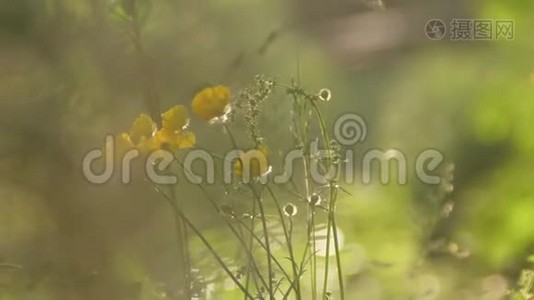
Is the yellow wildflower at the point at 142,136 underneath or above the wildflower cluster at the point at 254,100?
underneath

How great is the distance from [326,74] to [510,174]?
290 millimetres

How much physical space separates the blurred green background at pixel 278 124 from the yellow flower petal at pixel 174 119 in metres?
0.01

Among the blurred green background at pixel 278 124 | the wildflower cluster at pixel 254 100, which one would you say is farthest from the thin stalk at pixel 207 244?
the wildflower cluster at pixel 254 100

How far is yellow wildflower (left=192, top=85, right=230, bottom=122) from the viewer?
0.97 meters

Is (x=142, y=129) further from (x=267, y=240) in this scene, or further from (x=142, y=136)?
(x=267, y=240)

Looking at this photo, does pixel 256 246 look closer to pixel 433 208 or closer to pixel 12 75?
pixel 433 208

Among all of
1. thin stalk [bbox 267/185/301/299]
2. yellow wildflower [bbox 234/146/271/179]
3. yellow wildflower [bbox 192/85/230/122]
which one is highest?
yellow wildflower [bbox 192/85/230/122]

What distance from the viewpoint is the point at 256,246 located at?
99 cm

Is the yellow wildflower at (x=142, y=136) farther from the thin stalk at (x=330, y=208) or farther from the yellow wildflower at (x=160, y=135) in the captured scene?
the thin stalk at (x=330, y=208)

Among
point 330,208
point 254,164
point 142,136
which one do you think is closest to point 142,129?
point 142,136

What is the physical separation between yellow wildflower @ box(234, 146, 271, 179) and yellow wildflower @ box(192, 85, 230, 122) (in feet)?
0.19

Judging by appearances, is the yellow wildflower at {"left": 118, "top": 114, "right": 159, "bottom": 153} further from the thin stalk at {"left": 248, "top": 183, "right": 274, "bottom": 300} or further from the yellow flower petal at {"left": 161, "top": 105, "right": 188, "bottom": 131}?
the thin stalk at {"left": 248, "top": 183, "right": 274, "bottom": 300}

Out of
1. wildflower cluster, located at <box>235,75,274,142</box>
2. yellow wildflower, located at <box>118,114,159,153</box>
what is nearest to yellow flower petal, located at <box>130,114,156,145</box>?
yellow wildflower, located at <box>118,114,159,153</box>

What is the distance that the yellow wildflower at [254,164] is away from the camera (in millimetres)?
975
